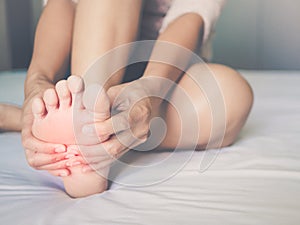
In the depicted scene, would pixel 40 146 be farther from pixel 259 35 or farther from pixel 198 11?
pixel 259 35

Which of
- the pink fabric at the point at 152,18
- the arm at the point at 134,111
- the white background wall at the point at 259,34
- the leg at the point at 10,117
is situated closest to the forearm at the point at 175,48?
the arm at the point at 134,111

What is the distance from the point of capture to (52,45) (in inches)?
31.4

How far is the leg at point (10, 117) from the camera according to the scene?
0.84 meters

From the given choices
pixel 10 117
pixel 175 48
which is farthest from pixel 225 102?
pixel 10 117

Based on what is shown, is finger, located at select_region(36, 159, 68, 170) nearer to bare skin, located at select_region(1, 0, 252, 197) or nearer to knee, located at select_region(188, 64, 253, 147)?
bare skin, located at select_region(1, 0, 252, 197)

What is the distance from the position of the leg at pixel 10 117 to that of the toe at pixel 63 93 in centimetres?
33

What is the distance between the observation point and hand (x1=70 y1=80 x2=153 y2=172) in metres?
0.55

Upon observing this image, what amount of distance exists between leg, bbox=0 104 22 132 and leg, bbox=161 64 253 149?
279mm

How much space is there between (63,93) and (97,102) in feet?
0.13

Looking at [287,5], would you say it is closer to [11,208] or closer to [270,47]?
[270,47]

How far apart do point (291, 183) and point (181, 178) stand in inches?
5.7

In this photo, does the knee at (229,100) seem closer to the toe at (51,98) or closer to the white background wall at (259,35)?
the toe at (51,98)

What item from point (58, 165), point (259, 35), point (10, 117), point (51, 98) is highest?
point (51, 98)

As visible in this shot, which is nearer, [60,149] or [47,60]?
[60,149]
